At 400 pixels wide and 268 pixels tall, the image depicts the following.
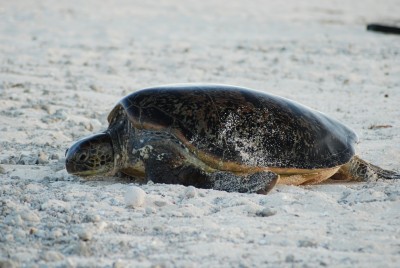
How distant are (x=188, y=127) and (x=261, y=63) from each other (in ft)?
14.1

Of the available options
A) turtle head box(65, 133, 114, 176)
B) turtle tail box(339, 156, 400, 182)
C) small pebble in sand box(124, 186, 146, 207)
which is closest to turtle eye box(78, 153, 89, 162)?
turtle head box(65, 133, 114, 176)

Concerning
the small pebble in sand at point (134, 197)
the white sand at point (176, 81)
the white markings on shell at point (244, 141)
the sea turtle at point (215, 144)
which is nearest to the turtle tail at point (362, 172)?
the sea turtle at point (215, 144)

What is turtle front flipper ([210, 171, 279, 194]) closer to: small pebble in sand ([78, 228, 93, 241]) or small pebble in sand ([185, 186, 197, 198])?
small pebble in sand ([185, 186, 197, 198])

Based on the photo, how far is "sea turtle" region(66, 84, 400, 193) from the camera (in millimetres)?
3643

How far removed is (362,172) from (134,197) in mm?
1478

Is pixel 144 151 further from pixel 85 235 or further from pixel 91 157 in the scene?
pixel 85 235

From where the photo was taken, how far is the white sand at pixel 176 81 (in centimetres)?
272

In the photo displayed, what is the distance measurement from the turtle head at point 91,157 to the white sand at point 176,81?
8 centimetres

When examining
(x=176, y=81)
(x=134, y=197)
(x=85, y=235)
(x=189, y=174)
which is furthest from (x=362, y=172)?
(x=176, y=81)

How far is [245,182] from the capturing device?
3.58m

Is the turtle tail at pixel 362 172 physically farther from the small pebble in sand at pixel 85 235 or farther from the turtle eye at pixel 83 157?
the small pebble in sand at pixel 85 235

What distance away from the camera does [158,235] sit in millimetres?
2875

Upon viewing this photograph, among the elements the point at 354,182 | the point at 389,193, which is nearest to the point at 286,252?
the point at 389,193

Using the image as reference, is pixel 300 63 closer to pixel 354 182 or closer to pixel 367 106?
pixel 367 106
